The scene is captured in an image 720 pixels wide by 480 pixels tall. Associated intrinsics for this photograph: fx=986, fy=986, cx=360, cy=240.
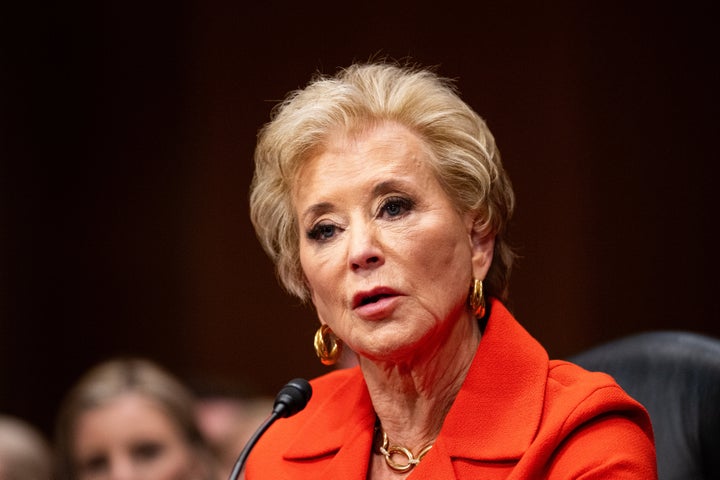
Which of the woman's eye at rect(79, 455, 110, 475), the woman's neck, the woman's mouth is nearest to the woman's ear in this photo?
the woman's neck

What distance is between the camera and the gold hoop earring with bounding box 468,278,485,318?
79.9 inches

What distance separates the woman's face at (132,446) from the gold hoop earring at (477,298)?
5.68 feet

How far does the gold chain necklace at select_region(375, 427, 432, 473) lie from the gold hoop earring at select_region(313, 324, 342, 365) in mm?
202

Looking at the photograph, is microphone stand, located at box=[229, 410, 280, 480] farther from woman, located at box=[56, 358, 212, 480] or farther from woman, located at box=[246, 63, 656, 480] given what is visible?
woman, located at box=[56, 358, 212, 480]

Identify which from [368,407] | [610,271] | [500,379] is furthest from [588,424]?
[610,271]

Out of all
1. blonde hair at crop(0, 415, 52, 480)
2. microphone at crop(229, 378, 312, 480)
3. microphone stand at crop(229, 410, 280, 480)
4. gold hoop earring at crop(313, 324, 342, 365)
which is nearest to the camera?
microphone stand at crop(229, 410, 280, 480)

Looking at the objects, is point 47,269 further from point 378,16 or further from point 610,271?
point 610,271

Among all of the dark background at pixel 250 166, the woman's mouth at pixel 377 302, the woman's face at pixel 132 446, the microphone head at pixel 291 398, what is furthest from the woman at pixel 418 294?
the dark background at pixel 250 166

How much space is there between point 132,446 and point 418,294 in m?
1.86

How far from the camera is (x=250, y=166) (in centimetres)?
570

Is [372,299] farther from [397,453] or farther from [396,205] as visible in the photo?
[397,453]

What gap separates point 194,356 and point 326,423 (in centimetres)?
368

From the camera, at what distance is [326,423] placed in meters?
2.27

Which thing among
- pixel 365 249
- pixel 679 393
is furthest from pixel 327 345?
pixel 679 393
